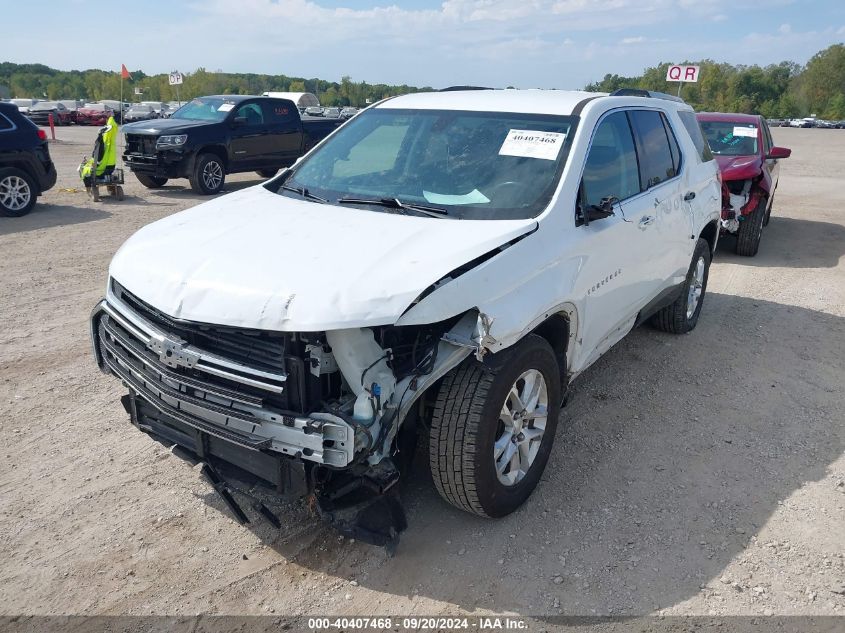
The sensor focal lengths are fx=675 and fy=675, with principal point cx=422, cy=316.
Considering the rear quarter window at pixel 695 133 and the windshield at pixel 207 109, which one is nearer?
the rear quarter window at pixel 695 133

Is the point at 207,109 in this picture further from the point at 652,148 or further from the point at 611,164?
the point at 611,164

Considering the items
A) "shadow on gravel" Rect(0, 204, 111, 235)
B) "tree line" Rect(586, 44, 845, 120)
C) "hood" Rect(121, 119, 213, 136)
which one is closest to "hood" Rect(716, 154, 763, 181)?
"hood" Rect(121, 119, 213, 136)

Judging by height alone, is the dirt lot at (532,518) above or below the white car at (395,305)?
below

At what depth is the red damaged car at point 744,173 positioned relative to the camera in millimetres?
8797

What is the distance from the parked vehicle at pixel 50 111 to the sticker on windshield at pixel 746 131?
3644cm

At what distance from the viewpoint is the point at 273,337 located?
2.64 m

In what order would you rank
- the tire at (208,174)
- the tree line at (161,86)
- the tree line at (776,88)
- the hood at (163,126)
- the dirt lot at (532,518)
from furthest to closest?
the tree line at (776,88) < the tree line at (161,86) < the tire at (208,174) < the hood at (163,126) < the dirt lot at (532,518)

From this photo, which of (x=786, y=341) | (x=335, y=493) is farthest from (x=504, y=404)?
(x=786, y=341)

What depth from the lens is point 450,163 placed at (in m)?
3.77

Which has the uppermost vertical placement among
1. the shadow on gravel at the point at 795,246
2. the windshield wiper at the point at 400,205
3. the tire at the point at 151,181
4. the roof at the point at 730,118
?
the roof at the point at 730,118

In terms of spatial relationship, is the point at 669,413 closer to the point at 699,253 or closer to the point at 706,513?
the point at 706,513

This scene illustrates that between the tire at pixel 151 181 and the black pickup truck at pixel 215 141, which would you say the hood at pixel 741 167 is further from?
the tire at pixel 151 181

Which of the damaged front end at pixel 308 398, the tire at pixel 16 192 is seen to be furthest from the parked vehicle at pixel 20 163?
the damaged front end at pixel 308 398

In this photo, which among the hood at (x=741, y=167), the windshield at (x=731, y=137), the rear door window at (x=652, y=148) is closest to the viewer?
the rear door window at (x=652, y=148)
